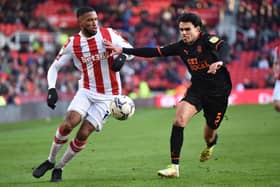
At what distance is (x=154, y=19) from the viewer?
3500 cm

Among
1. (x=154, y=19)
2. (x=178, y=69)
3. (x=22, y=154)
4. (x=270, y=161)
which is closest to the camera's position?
(x=270, y=161)

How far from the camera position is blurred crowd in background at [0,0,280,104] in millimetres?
28641

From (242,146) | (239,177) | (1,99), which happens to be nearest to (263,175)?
(239,177)

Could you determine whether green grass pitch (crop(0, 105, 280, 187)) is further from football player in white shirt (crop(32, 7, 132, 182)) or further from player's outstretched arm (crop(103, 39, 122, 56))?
player's outstretched arm (crop(103, 39, 122, 56))

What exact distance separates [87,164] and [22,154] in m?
2.35

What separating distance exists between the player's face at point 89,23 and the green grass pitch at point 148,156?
6.26 ft

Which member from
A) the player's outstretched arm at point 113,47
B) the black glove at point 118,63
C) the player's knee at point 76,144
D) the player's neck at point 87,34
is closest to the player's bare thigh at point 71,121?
the player's knee at point 76,144

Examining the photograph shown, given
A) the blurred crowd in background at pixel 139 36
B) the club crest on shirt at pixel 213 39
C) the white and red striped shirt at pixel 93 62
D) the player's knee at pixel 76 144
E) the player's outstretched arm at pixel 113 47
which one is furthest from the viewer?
the blurred crowd in background at pixel 139 36

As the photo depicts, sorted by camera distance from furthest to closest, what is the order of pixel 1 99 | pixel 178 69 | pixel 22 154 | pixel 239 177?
pixel 178 69 → pixel 1 99 → pixel 22 154 → pixel 239 177

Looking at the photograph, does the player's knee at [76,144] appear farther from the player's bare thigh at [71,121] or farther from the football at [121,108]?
the football at [121,108]

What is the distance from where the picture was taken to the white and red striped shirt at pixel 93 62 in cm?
970

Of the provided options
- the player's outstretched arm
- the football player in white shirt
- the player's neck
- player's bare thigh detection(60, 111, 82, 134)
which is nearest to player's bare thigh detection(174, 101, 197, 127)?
the football player in white shirt

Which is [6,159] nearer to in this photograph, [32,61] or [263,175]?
[263,175]

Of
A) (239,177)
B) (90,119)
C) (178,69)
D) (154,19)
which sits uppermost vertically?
(154,19)
